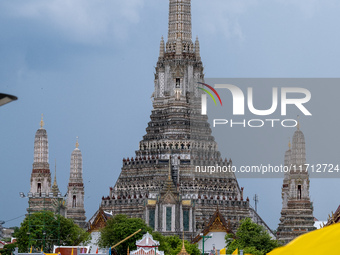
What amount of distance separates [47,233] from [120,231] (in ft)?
19.9

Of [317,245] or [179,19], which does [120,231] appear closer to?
[179,19]

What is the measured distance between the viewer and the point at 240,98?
80250mm

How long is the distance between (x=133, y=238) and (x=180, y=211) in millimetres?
15072

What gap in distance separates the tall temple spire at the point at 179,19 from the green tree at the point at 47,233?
2663cm

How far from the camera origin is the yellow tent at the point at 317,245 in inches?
166

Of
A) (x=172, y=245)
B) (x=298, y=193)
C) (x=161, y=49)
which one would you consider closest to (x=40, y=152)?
(x=161, y=49)

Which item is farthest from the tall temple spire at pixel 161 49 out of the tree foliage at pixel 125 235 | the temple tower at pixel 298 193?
the tree foliage at pixel 125 235

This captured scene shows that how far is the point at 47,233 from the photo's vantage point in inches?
3179

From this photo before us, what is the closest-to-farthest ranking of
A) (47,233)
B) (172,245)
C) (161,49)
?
(47,233) → (172,245) → (161,49)

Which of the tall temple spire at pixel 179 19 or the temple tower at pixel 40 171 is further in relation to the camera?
the tall temple spire at pixel 179 19

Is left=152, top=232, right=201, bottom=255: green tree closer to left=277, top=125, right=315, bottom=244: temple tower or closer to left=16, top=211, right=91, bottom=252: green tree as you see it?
left=16, top=211, right=91, bottom=252: green tree

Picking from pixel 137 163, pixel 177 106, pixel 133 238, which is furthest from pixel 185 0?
pixel 133 238

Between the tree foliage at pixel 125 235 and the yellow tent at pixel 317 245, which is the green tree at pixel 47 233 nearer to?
the tree foliage at pixel 125 235

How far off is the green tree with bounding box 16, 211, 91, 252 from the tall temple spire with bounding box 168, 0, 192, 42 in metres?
26.6
